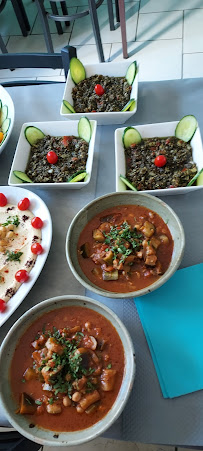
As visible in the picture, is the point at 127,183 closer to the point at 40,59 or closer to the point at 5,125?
the point at 5,125

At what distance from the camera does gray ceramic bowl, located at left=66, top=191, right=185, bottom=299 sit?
1226 millimetres

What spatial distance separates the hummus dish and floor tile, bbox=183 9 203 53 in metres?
2.99

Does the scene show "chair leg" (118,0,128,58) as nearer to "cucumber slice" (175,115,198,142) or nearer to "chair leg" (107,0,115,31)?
"chair leg" (107,0,115,31)

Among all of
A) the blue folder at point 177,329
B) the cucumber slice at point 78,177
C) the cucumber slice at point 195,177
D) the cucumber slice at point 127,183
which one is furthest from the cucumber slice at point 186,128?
the blue folder at point 177,329

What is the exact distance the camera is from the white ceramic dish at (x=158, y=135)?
1.47 m

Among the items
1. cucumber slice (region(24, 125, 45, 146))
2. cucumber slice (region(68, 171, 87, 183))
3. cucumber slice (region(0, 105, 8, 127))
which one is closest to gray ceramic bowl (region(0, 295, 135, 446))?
cucumber slice (region(68, 171, 87, 183))

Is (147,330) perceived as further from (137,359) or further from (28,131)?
(28,131)

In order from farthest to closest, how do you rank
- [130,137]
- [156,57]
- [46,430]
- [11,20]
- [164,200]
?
[11,20], [156,57], [130,137], [164,200], [46,430]

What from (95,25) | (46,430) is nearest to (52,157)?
(46,430)

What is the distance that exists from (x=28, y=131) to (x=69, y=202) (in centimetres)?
42

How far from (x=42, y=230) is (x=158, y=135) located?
2.23 feet

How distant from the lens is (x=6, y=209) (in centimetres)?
161

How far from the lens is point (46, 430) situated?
3.50 ft

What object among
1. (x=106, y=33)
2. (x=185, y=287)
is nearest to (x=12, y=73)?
(x=106, y=33)
